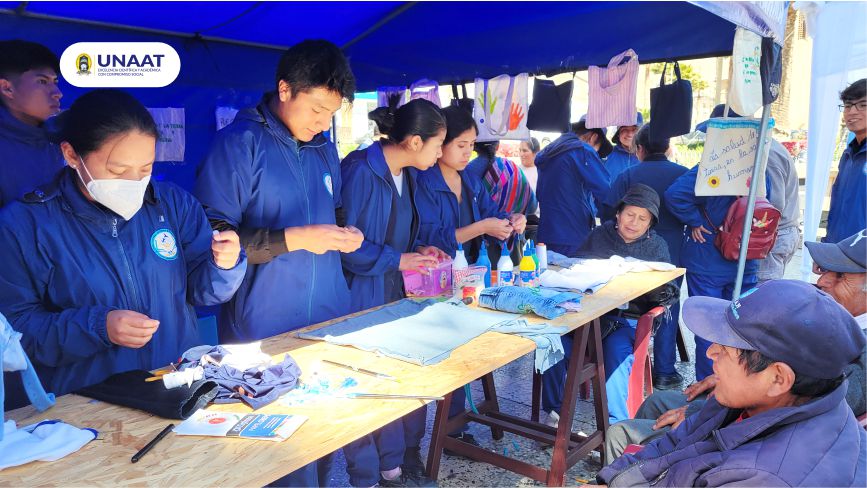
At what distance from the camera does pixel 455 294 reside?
116 inches

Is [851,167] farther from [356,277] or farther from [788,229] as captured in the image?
[356,277]

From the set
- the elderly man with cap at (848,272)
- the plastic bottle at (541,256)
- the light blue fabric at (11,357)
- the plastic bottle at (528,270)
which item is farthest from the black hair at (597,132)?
the light blue fabric at (11,357)

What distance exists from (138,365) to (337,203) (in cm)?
113

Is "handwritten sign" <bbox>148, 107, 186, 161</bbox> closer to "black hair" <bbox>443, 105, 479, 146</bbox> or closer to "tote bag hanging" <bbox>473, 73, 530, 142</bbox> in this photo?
"black hair" <bbox>443, 105, 479, 146</bbox>

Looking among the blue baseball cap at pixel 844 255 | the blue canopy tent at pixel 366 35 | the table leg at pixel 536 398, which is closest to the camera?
the blue baseball cap at pixel 844 255

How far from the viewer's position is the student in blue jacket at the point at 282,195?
7.42 feet

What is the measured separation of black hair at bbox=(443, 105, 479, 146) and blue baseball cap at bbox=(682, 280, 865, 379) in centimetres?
222

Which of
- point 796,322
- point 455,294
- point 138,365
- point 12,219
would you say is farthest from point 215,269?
point 796,322

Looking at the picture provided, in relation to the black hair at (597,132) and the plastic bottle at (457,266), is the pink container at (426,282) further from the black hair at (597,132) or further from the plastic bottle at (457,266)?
the black hair at (597,132)

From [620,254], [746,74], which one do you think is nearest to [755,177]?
[746,74]

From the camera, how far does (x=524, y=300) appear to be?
8.68 ft

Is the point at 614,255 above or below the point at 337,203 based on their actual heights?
below

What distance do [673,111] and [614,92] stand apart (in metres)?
0.46

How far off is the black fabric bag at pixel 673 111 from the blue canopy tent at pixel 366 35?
0.24 metres
